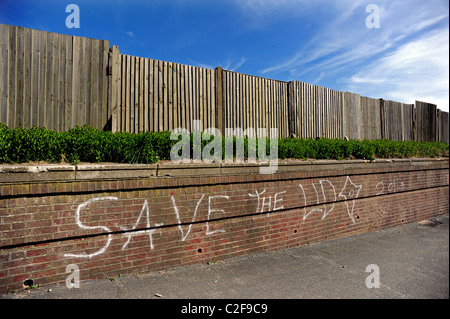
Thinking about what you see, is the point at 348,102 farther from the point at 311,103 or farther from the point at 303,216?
the point at 303,216

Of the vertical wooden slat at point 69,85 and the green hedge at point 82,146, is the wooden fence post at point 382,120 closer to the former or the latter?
the green hedge at point 82,146

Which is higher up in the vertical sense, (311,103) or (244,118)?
(311,103)

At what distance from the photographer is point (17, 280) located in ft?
10.1

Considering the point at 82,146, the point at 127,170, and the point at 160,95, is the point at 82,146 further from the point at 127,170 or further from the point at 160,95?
the point at 160,95

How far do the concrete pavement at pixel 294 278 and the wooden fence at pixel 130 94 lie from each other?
2.48 metres

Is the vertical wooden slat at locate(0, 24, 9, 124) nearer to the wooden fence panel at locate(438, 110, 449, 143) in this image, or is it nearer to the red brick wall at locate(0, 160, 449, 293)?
the red brick wall at locate(0, 160, 449, 293)

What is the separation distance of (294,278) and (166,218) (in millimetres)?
1970

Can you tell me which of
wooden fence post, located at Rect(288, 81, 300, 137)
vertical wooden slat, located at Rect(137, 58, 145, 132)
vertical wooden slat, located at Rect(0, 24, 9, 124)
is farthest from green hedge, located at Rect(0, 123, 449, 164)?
wooden fence post, located at Rect(288, 81, 300, 137)

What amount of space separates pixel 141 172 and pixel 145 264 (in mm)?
1241

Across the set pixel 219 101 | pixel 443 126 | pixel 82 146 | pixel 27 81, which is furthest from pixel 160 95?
pixel 443 126

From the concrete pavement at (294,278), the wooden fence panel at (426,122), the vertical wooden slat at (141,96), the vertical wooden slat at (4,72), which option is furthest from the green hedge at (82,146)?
the wooden fence panel at (426,122)

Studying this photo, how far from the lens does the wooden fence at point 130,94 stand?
4.13 meters

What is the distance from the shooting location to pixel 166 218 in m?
3.95
